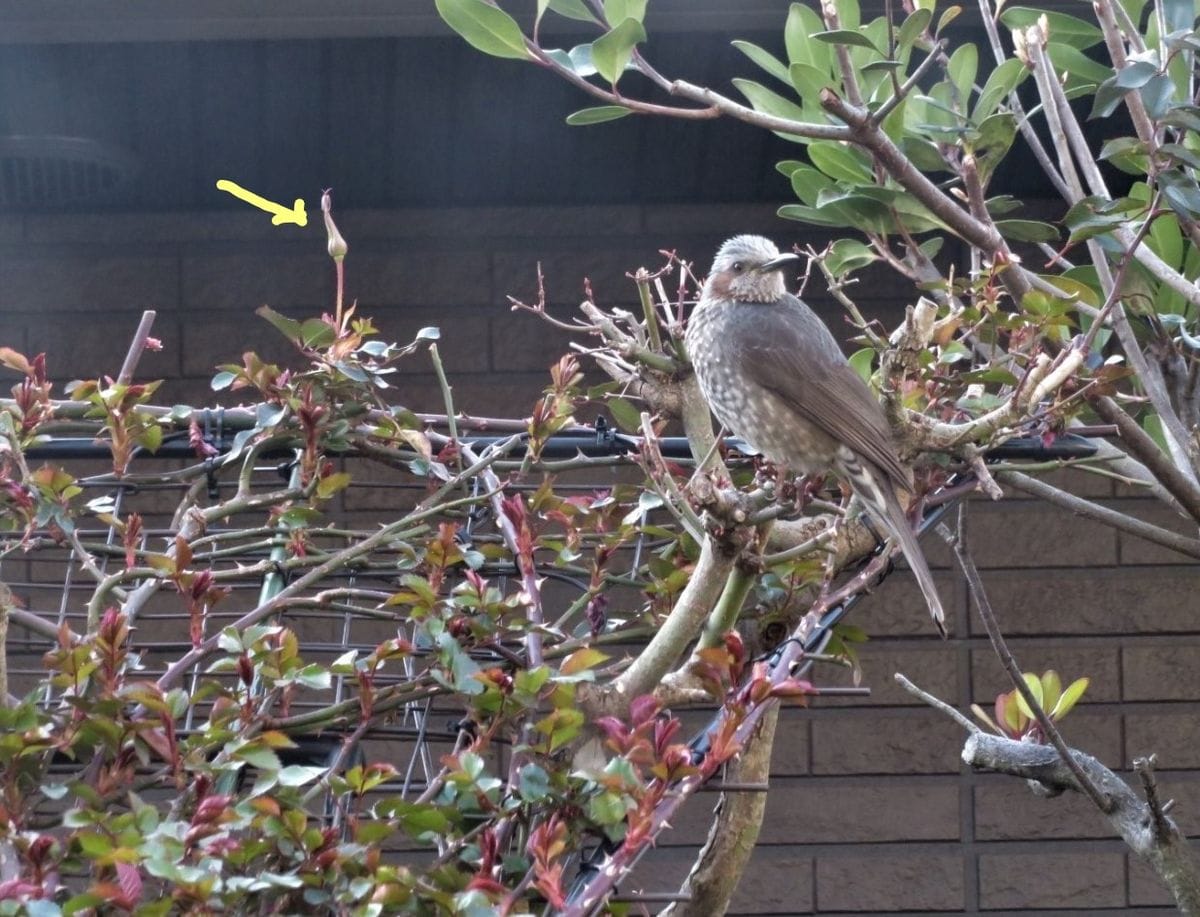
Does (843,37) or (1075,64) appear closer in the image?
(843,37)

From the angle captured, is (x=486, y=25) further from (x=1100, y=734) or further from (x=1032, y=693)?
(x=1100, y=734)

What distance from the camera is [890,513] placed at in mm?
2396

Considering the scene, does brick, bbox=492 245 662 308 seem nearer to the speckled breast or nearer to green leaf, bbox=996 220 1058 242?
the speckled breast

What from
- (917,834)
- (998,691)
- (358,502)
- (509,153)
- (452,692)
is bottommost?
(917,834)

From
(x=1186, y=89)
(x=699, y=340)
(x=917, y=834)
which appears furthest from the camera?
(x=917, y=834)

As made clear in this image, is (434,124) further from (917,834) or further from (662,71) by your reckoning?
(917,834)

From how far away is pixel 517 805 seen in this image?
1.64 meters

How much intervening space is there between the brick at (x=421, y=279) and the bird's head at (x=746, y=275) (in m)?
1.56

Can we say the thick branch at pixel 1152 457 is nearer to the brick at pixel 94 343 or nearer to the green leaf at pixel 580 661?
the green leaf at pixel 580 661

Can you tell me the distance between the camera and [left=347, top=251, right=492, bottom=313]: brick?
4754mm

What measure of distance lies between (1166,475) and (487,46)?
51.5 inches

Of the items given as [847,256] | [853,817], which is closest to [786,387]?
[847,256]

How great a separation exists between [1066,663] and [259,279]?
287cm

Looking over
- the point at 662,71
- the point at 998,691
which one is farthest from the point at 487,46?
the point at 998,691
